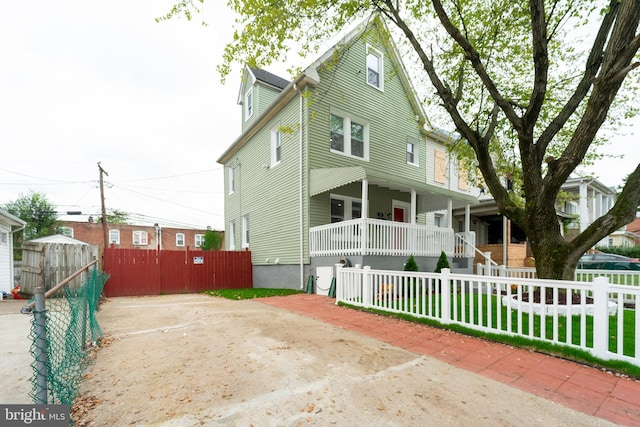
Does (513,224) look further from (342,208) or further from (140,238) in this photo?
(140,238)

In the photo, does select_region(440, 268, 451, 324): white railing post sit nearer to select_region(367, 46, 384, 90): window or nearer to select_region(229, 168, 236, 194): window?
select_region(367, 46, 384, 90): window

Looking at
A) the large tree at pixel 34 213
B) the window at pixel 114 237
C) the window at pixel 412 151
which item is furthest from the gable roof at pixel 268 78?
the window at pixel 114 237

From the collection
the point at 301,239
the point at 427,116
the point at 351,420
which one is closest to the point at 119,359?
the point at 351,420

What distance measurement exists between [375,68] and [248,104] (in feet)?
21.1

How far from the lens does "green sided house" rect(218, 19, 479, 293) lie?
9164 mm

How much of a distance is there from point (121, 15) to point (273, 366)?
860 cm

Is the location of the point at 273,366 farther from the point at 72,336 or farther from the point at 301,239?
the point at 301,239

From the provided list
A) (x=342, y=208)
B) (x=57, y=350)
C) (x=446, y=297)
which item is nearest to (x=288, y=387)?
(x=57, y=350)

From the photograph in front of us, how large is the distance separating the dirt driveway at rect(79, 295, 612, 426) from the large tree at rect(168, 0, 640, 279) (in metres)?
4.00

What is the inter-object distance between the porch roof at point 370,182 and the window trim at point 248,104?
6.18 m

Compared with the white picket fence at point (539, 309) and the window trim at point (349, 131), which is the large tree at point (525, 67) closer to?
the white picket fence at point (539, 309)

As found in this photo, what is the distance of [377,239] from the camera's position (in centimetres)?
875

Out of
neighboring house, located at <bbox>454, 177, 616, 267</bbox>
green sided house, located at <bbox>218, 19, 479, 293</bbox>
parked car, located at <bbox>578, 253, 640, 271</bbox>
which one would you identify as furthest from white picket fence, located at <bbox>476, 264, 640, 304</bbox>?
neighboring house, located at <bbox>454, 177, 616, 267</bbox>

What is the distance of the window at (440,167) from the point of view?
15.2 metres
